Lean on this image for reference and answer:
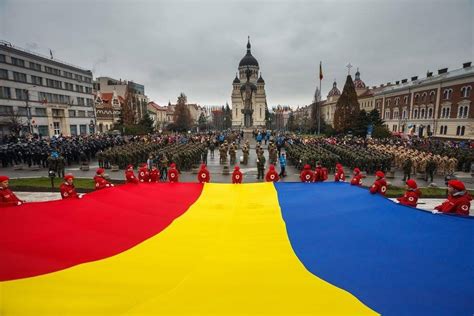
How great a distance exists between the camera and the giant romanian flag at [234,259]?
312 cm

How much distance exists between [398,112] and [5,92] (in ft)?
242

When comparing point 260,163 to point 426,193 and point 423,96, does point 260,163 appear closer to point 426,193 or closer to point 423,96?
point 426,193

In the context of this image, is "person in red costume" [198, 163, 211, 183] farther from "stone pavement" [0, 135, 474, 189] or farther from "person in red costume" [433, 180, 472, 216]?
"person in red costume" [433, 180, 472, 216]

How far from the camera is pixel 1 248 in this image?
4332 mm

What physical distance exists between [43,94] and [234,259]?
5758 centimetres

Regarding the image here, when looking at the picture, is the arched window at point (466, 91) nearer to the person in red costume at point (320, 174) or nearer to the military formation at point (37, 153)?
the person in red costume at point (320, 174)

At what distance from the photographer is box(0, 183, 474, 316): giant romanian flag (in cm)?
312

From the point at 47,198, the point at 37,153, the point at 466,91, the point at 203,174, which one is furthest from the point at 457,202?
the point at 466,91

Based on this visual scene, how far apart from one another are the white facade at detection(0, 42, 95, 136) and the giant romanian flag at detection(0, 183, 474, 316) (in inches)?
1709

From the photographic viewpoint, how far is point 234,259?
4176 mm

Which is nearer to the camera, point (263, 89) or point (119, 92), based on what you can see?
point (119, 92)

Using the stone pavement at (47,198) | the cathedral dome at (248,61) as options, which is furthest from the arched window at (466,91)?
the cathedral dome at (248,61)

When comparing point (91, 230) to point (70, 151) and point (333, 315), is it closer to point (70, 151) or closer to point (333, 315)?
point (333, 315)

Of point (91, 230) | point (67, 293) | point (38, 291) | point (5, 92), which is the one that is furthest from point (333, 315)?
point (5, 92)
